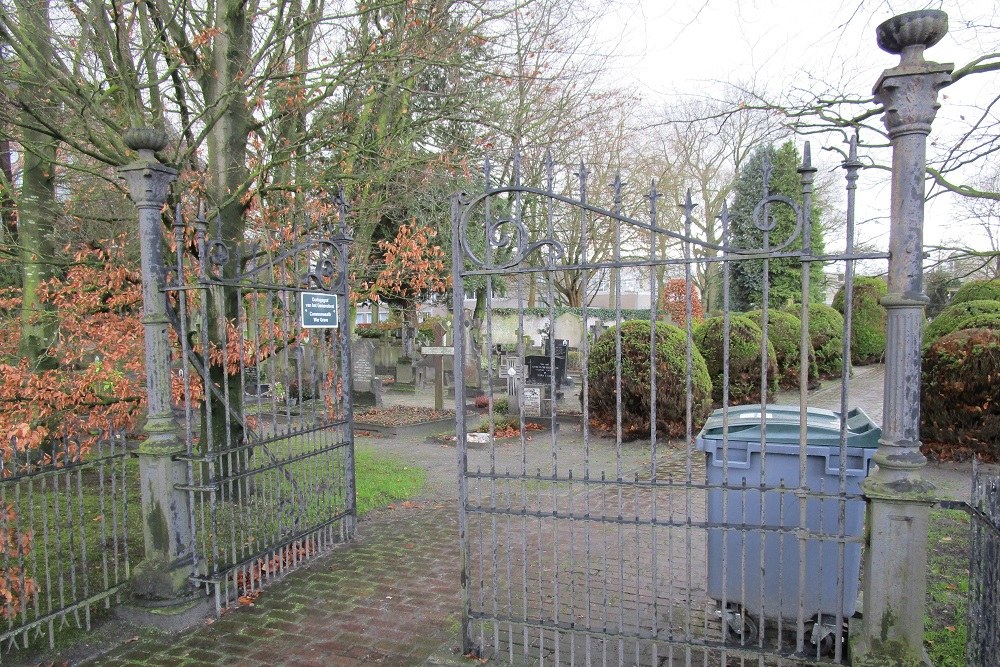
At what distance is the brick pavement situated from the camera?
4031 mm

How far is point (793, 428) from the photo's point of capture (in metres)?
4.00

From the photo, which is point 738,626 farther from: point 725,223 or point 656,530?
point 725,223

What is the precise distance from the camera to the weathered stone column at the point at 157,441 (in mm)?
4508

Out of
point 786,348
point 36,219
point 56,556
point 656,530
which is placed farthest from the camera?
point 786,348

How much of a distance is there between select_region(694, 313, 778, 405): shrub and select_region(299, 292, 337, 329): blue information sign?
32.3 feet

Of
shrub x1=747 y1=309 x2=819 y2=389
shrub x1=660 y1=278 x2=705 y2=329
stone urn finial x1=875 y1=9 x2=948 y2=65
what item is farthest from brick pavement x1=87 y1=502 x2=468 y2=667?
shrub x1=660 y1=278 x2=705 y2=329

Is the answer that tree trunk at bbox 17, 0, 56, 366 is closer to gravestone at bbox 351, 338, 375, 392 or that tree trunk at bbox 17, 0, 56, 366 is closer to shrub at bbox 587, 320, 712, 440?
gravestone at bbox 351, 338, 375, 392

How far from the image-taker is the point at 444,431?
493 inches

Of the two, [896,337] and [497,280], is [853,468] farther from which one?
[497,280]

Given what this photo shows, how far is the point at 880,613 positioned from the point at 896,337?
1396 millimetres

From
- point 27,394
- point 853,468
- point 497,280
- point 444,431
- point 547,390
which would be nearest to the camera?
point 853,468

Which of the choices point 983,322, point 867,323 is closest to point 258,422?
point 983,322

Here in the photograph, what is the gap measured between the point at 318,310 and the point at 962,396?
879cm

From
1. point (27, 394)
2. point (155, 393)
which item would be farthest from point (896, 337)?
point (27, 394)
